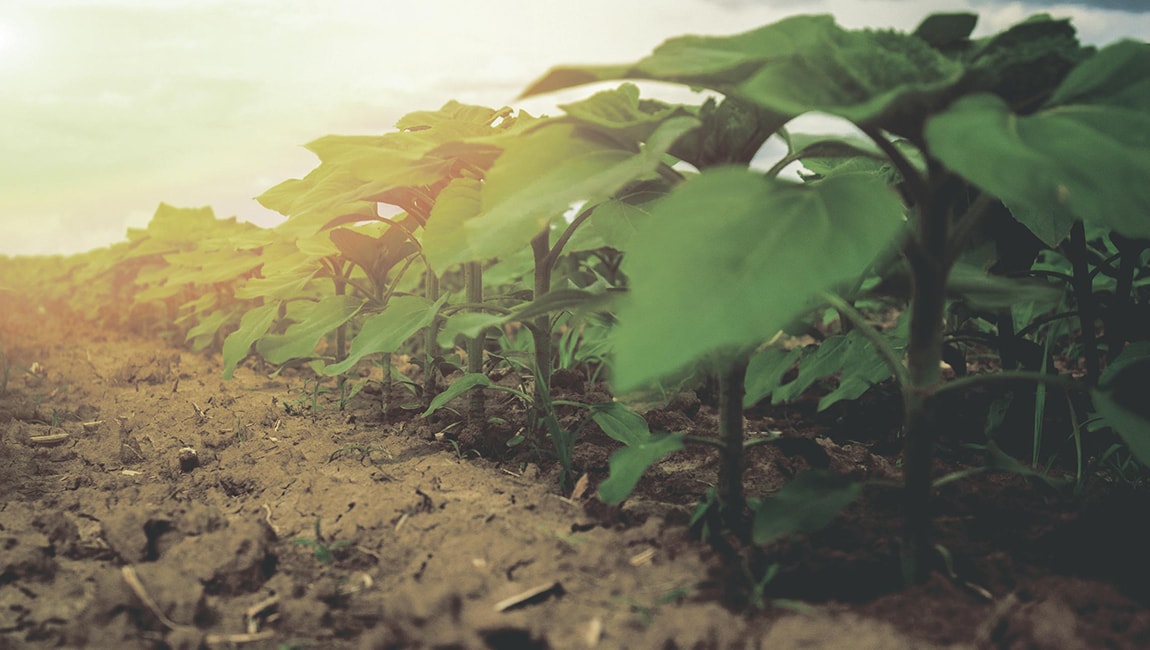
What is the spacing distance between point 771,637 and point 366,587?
2.19ft

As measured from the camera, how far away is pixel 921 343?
1.12 meters

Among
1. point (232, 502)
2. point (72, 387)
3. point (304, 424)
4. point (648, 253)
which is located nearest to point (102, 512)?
point (232, 502)

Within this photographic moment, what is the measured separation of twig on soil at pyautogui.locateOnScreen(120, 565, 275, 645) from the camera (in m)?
1.14

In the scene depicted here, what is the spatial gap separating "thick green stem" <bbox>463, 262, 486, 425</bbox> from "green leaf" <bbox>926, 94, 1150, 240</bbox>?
1.32 meters

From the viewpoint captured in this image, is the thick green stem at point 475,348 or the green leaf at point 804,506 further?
the thick green stem at point 475,348

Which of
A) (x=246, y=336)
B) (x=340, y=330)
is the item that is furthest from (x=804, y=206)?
(x=340, y=330)

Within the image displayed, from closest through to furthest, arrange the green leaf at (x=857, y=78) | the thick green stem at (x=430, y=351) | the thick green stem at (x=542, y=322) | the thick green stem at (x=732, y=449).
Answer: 1. the green leaf at (x=857, y=78)
2. the thick green stem at (x=732, y=449)
3. the thick green stem at (x=542, y=322)
4. the thick green stem at (x=430, y=351)

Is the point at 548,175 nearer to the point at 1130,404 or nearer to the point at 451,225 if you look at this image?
the point at 451,225

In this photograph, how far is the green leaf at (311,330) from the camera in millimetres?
2045

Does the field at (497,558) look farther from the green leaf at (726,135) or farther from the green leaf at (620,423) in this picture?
the green leaf at (726,135)

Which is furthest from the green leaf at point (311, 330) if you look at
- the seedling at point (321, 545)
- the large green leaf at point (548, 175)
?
the large green leaf at point (548, 175)

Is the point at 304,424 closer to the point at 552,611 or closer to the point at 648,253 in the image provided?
the point at 552,611

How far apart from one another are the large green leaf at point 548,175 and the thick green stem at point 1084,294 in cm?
121

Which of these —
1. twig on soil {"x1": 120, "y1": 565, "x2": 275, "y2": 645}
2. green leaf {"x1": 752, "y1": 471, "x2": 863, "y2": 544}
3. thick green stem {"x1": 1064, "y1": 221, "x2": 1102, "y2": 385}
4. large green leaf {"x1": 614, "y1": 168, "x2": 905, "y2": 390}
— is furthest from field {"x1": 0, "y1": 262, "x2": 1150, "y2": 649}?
large green leaf {"x1": 614, "y1": 168, "x2": 905, "y2": 390}
